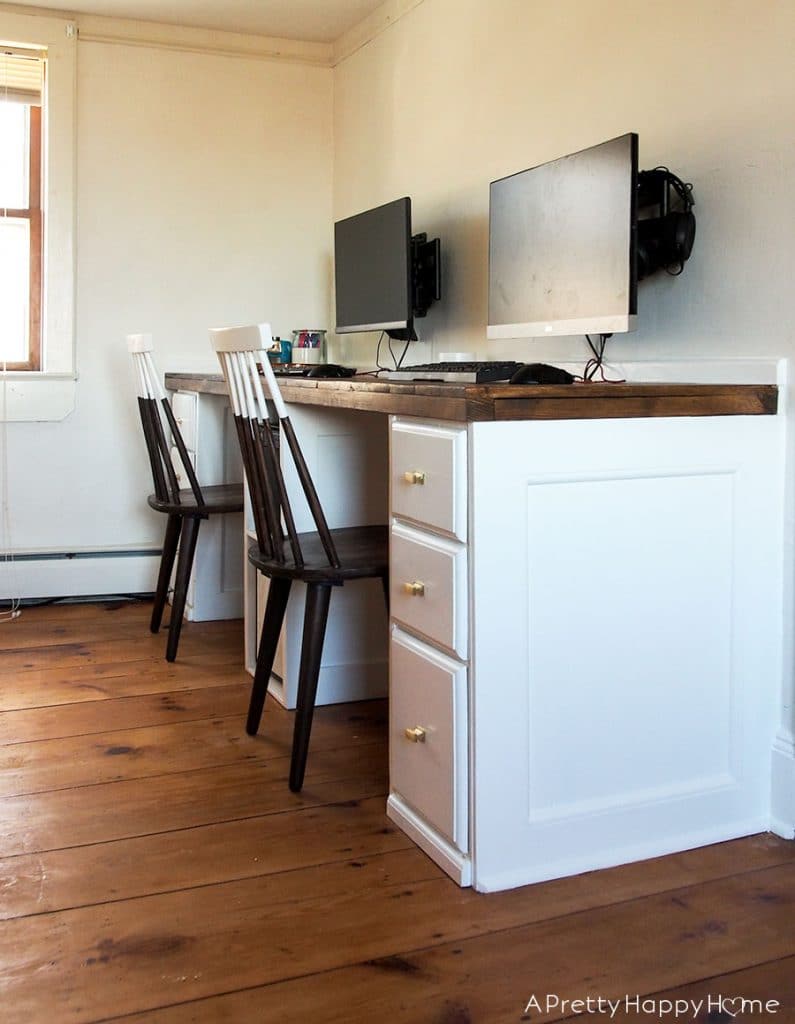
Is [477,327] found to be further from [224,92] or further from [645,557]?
[224,92]

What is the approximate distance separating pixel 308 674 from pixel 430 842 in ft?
1.57

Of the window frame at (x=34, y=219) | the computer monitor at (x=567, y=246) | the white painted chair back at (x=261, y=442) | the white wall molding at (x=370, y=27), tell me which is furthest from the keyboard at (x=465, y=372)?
the window frame at (x=34, y=219)

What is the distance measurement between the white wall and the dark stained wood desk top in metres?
2.24

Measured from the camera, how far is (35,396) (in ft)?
13.0

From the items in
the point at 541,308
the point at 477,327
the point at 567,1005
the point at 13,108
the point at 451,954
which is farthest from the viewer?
the point at 13,108

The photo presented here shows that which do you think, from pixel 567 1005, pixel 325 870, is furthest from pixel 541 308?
pixel 567 1005

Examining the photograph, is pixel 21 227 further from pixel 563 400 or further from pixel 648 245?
pixel 563 400

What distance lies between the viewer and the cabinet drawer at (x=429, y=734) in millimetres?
1752

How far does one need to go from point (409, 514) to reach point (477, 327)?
4.61 feet

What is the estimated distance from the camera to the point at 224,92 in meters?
4.16

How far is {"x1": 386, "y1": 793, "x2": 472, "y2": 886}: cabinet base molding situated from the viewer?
1748 mm

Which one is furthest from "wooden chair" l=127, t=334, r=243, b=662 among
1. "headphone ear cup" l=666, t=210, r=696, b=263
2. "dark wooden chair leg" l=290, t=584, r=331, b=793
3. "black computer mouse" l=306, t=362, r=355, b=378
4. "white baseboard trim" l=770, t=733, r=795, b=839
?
"white baseboard trim" l=770, t=733, r=795, b=839

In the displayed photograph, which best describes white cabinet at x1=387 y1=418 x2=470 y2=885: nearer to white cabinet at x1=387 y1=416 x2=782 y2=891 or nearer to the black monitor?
white cabinet at x1=387 y1=416 x2=782 y2=891

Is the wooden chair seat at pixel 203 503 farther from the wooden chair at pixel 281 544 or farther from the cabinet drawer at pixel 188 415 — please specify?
the wooden chair at pixel 281 544
